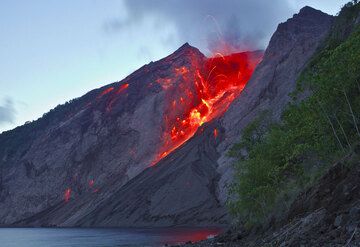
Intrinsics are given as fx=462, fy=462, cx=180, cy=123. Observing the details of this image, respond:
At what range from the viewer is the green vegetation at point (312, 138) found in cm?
2753

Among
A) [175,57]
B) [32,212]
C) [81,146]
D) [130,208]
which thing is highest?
[175,57]

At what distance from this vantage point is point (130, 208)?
116750mm

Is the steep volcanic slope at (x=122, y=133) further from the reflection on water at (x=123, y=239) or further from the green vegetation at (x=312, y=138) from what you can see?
the green vegetation at (x=312, y=138)

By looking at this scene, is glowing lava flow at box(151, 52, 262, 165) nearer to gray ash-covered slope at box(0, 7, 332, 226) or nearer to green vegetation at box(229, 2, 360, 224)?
gray ash-covered slope at box(0, 7, 332, 226)

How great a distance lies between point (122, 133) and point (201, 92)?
31.0m

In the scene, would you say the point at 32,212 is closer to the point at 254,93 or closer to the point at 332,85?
the point at 254,93

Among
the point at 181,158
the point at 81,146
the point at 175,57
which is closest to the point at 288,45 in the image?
the point at 181,158

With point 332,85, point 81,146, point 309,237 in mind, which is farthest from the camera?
point 81,146

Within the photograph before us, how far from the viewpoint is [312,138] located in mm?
33531

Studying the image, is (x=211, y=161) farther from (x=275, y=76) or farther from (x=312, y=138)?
(x=312, y=138)

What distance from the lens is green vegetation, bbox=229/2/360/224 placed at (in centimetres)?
2753

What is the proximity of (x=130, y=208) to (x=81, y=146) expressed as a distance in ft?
174

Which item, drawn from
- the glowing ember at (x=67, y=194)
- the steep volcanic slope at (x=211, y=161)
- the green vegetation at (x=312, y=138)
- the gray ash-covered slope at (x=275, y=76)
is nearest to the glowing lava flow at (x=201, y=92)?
the steep volcanic slope at (x=211, y=161)

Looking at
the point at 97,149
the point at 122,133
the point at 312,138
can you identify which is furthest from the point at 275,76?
the point at 312,138
